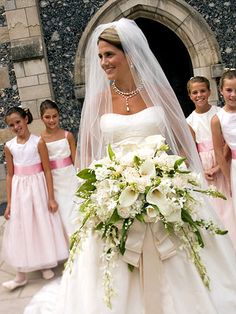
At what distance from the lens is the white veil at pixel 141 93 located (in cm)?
243

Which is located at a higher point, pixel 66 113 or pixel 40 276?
pixel 66 113

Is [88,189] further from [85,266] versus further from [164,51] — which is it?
[164,51]

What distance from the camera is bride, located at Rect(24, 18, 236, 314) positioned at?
2.20 m

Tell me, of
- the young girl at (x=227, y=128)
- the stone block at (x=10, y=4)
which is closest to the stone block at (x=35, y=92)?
the stone block at (x=10, y=4)

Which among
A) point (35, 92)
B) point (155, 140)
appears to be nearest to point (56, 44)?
point (35, 92)

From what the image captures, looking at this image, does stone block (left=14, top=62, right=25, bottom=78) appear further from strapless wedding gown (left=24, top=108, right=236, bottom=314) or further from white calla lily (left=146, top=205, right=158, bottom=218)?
white calla lily (left=146, top=205, right=158, bottom=218)

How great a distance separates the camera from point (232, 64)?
720cm

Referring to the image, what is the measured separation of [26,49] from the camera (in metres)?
6.82

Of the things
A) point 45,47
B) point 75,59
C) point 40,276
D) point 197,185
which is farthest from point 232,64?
point 197,185

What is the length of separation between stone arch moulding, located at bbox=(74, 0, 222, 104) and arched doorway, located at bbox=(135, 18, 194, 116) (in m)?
3.44

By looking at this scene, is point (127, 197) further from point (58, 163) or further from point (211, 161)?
point (58, 163)

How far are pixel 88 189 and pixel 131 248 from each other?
0.38 meters

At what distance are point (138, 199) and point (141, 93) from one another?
2.38 ft

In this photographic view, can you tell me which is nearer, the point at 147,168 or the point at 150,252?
the point at 147,168
